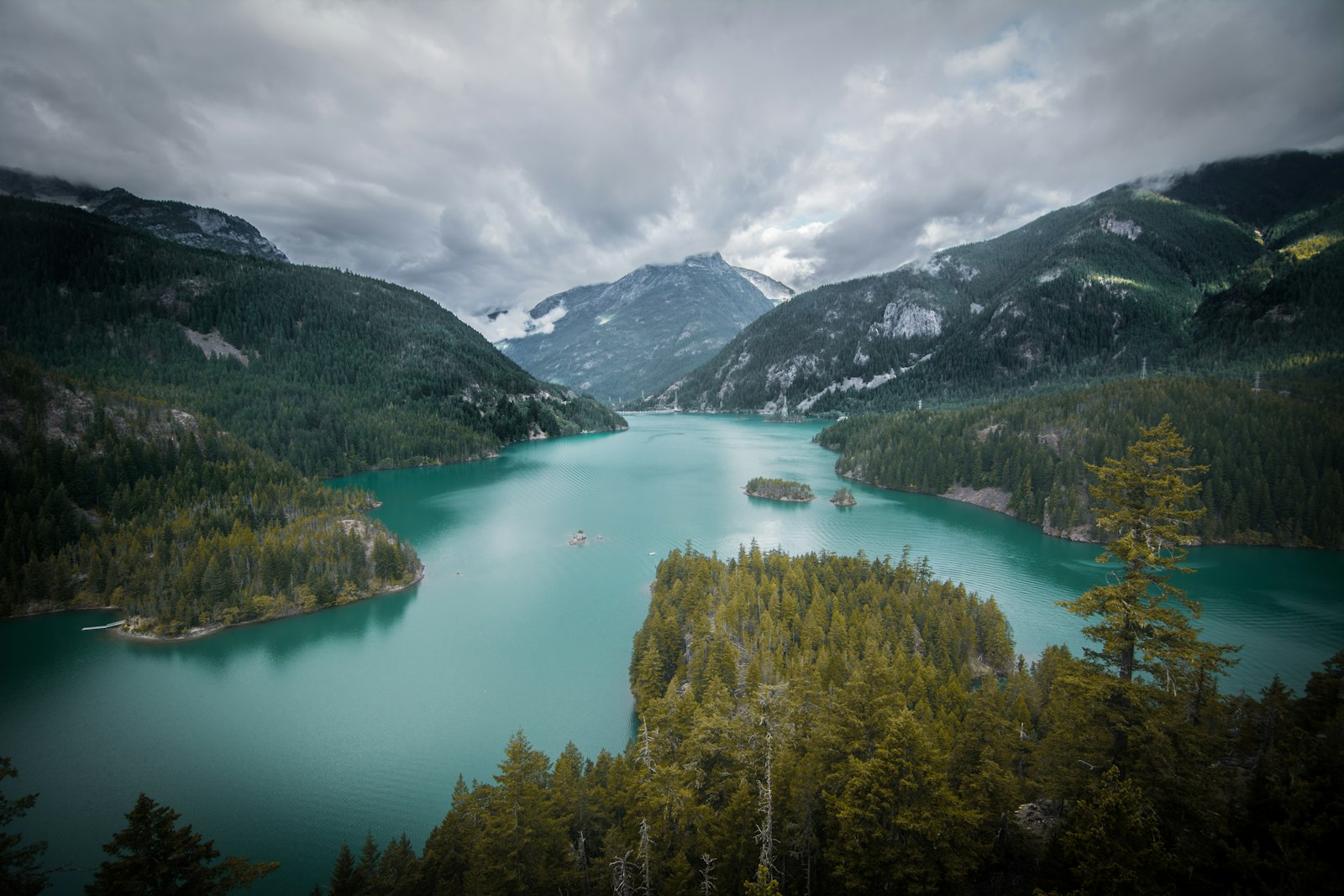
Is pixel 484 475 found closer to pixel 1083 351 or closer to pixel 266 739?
pixel 266 739

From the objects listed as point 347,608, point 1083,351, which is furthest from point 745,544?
point 1083,351

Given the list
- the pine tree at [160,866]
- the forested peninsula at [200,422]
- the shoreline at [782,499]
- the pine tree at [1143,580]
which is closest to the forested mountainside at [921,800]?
the pine tree at [1143,580]

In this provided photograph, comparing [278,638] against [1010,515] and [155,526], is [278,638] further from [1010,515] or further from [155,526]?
[1010,515]

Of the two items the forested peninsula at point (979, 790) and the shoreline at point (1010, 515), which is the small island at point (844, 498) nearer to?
the shoreline at point (1010, 515)

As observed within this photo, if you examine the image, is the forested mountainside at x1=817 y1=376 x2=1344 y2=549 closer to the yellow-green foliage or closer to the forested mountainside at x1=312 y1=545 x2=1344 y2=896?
the forested mountainside at x1=312 y1=545 x2=1344 y2=896

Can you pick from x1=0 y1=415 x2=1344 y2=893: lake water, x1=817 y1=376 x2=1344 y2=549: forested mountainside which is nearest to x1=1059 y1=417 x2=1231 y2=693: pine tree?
x1=0 y1=415 x2=1344 y2=893: lake water

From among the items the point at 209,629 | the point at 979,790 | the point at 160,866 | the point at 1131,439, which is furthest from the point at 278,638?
the point at 1131,439
